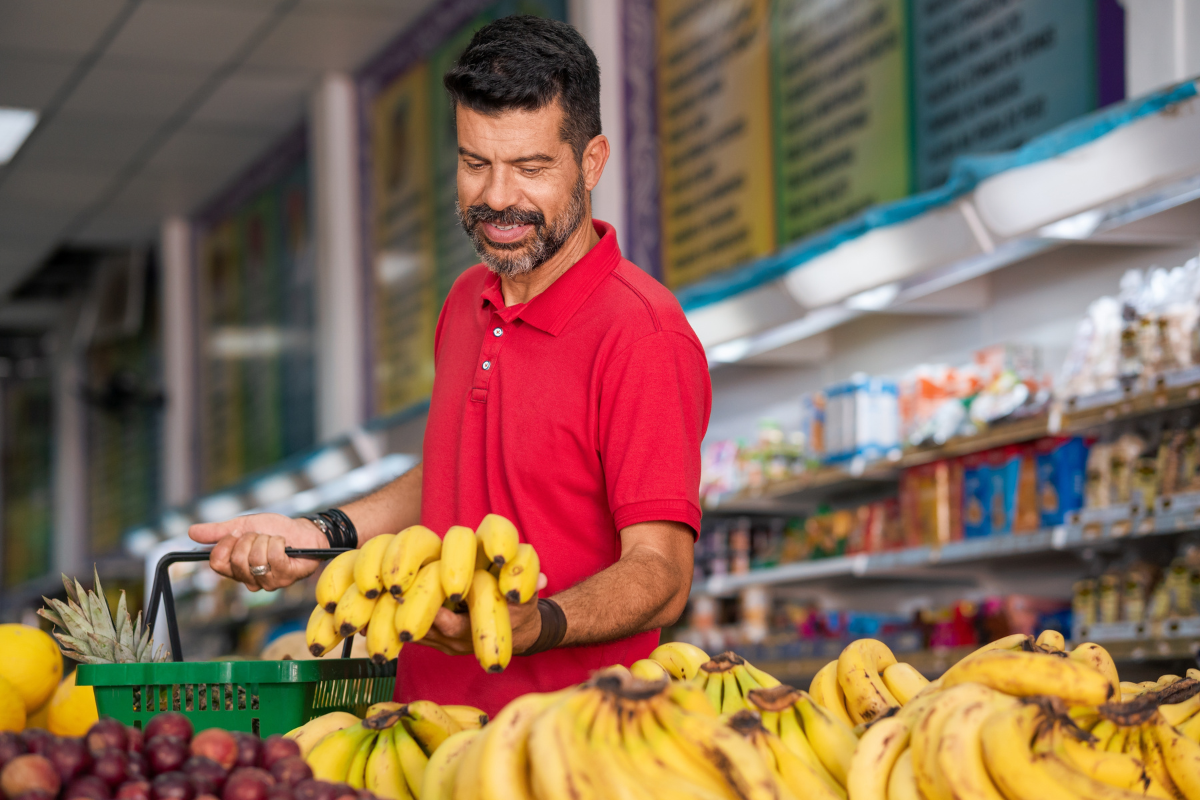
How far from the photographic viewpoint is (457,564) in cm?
127

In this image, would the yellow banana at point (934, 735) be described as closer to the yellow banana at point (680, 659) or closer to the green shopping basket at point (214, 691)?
the yellow banana at point (680, 659)

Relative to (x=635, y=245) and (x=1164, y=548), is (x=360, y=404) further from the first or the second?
(x=1164, y=548)

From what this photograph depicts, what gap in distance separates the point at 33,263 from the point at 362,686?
31.6 feet

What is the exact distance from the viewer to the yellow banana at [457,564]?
4.13ft

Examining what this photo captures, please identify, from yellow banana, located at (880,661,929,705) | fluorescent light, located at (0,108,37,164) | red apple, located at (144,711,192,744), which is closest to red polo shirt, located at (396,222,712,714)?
yellow banana, located at (880,661,929,705)

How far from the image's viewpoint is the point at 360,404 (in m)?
7.25

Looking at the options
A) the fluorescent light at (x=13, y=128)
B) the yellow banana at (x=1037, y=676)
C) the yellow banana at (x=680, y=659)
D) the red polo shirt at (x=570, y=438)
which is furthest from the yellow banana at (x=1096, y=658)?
the fluorescent light at (x=13, y=128)

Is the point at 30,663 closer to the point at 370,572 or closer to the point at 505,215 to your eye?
the point at 370,572

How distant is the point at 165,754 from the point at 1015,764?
0.69 meters

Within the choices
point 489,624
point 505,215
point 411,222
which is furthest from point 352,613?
point 411,222

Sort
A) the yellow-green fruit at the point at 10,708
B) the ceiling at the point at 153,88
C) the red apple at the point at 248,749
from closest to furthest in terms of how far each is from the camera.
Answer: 1. the red apple at the point at 248,749
2. the yellow-green fruit at the point at 10,708
3. the ceiling at the point at 153,88

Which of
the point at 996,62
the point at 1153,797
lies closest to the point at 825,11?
the point at 996,62

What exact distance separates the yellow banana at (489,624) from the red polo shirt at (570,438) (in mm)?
426

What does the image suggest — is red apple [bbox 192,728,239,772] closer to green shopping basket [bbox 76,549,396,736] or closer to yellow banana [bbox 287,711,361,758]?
yellow banana [bbox 287,711,361,758]
